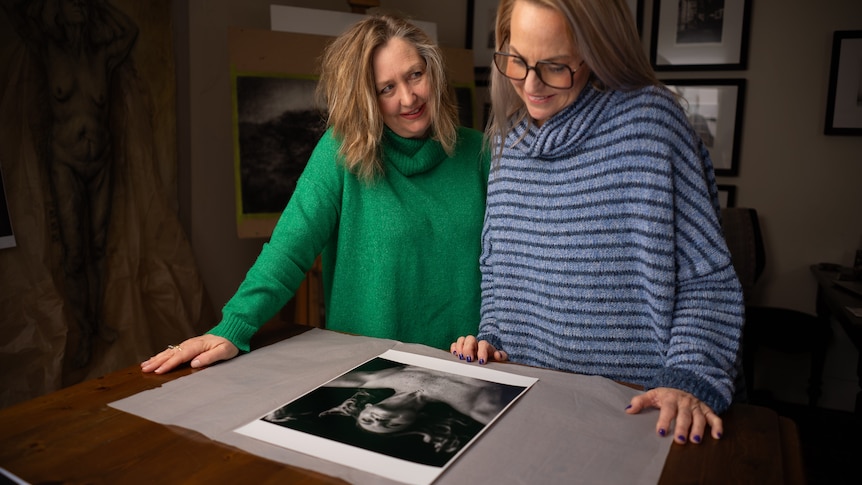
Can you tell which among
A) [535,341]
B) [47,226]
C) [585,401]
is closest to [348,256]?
[535,341]

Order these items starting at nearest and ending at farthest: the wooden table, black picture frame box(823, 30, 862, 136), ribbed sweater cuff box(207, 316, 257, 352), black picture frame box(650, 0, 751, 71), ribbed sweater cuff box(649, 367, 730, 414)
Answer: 1. the wooden table
2. ribbed sweater cuff box(649, 367, 730, 414)
3. ribbed sweater cuff box(207, 316, 257, 352)
4. black picture frame box(823, 30, 862, 136)
5. black picture frame box(650, 0, 751, 71)

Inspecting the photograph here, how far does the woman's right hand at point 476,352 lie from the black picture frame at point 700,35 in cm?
267

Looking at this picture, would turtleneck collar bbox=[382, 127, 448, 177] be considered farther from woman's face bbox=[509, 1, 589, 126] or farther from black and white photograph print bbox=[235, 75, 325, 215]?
black and white photograph print bbox=[235, 75, 325, 215]

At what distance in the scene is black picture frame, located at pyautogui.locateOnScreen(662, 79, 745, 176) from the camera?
3.09 meters

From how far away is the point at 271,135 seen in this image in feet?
8.22

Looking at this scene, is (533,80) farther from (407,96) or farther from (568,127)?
(407,96)

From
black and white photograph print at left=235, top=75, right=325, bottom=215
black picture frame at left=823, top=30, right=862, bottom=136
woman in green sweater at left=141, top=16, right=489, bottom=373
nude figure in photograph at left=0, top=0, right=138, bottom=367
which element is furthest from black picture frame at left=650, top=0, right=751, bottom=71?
nude figure in photograph at left=0, top=0, right=138, bottom=367

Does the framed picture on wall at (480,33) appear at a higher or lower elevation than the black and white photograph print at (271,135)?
higher

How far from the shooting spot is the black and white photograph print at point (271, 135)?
96.4 inches

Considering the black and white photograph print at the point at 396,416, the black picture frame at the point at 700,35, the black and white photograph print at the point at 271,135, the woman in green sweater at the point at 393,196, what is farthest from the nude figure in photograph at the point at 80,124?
the black picture frame at the point at 700,35

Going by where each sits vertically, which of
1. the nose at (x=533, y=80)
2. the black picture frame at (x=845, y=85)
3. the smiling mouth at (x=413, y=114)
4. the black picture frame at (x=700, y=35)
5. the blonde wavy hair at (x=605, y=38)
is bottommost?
the smiling mouth at (x=413, y=114)

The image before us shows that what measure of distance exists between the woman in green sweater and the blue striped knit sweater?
0.25 meters

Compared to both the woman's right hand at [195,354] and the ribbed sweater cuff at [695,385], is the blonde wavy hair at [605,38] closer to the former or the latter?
the ribbed sweater cuff at [695,385]

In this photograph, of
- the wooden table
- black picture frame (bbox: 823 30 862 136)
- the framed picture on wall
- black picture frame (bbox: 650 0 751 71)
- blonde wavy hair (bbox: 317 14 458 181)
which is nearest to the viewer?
the wooden table
